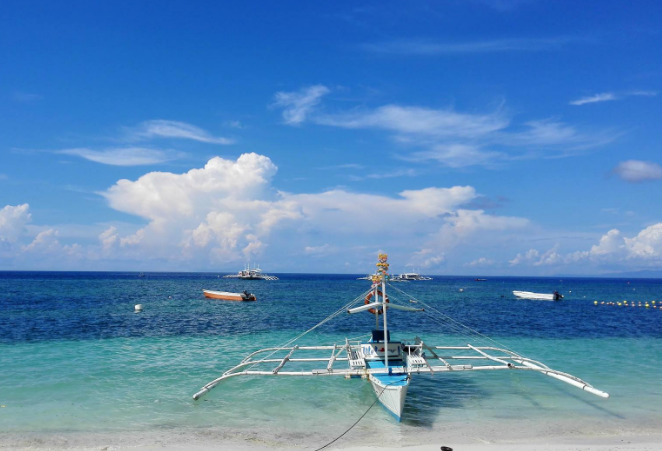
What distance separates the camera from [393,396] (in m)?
15.5

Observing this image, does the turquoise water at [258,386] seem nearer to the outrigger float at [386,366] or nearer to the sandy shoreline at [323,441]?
the sandy shoreline at [323,441]

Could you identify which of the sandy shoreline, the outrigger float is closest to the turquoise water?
the sandy shoreline

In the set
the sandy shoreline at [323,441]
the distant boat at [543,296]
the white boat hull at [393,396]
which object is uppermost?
the white boat hull at [393,396]

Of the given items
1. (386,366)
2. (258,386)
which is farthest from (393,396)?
(258,386)

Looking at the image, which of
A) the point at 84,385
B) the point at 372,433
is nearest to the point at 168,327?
the point at 84,385

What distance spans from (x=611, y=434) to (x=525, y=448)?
401 centimetres

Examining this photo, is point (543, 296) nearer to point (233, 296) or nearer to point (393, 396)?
point (233, 296)

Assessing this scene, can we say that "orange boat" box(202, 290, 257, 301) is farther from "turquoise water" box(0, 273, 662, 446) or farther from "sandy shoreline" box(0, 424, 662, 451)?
"sandy shoreline" box(0, 424, 662, 451)

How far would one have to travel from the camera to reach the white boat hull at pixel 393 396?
15.2 meters

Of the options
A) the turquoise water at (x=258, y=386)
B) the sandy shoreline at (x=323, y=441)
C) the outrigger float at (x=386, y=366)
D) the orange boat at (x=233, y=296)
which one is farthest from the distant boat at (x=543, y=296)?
the sandy shoreline at (x=323, y=441)

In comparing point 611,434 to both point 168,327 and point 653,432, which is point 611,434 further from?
point 168,327

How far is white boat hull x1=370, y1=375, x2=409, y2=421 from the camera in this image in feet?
49.8

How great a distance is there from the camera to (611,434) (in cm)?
1484

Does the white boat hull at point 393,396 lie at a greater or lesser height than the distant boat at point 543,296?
greater
